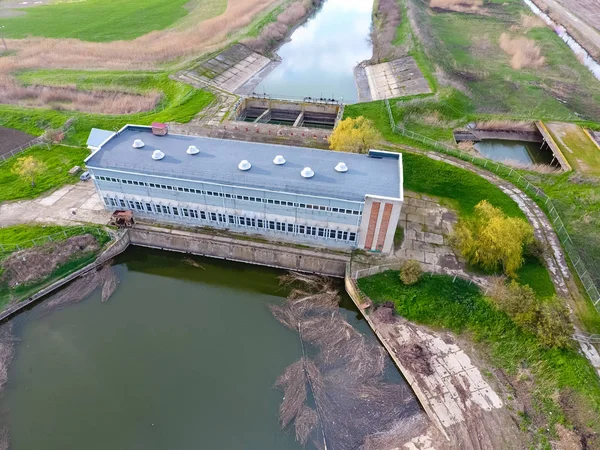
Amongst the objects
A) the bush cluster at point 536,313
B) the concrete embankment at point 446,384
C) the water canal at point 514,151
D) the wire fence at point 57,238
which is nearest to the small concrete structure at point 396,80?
the water canal at point 514,151

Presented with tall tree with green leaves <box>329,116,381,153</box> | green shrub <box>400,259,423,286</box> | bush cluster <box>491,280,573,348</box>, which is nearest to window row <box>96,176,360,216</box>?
green shrub <box>400,259,423,286</box>

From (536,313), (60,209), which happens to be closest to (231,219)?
(60,209)

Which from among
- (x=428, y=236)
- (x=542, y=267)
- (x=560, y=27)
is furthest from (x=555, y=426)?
(x=560, y=27)

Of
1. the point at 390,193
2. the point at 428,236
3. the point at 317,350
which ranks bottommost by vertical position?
the point at 317,350

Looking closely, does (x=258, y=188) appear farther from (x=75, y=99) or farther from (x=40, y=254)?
(x=75, y=99)

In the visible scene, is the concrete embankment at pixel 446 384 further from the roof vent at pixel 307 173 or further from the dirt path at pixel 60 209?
the dirt path at pixel 60 209

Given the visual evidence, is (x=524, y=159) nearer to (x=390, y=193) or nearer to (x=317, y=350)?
(x=390, y=193)

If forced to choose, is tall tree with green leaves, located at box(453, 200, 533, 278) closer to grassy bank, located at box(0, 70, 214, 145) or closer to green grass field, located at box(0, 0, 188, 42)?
grassy bank, located at box(0, 70, 214, 145)
